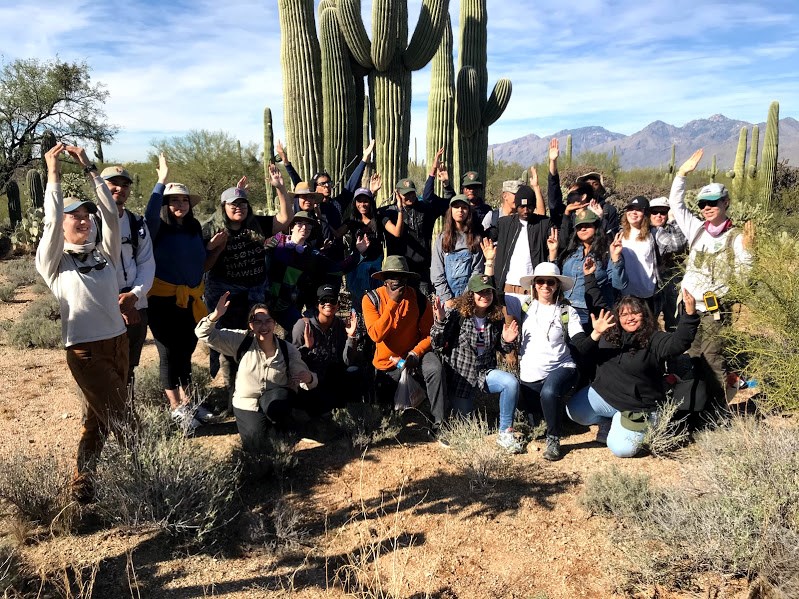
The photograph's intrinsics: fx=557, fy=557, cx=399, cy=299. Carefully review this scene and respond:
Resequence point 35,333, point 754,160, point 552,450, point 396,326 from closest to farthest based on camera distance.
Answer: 1. point 552,450
2. point 396,326
3. point 35,333
4. point 754,160

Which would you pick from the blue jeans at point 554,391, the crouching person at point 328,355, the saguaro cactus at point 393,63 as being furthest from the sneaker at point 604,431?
the saguaro cactus at point 393,63

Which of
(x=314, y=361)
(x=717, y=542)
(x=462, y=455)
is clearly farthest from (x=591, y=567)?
(x=314, y=361)

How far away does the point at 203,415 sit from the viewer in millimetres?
5016

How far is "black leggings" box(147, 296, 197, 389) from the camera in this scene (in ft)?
15.3

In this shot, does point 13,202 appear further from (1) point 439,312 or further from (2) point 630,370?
(2) point 630,370

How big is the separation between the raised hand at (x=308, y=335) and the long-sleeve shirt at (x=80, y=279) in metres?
1.61

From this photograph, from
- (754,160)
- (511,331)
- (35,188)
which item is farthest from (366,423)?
(754,160)

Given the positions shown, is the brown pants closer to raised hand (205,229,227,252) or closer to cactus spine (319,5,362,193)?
raised hand (205,229,227,252)

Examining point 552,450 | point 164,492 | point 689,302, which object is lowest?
point 552,450

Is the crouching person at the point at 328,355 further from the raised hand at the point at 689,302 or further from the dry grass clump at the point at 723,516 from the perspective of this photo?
the raised hand at the point at 689,302

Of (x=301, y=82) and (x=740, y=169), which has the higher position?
(x=301, y=82)

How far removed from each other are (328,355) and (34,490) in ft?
Result: 7.59

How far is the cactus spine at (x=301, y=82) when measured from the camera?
356 inches

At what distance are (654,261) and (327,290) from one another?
10.2ft
